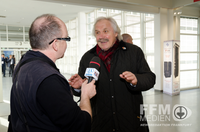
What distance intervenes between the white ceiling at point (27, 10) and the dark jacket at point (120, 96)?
23.2ft

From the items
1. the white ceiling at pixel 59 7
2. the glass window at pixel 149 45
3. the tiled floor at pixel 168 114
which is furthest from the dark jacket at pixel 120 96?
the glass window at pixel 149 45

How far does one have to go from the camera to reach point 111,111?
1.65m

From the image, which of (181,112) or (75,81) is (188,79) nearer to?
(181,112)

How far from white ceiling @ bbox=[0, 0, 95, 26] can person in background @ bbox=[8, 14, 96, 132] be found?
7462 millimetres

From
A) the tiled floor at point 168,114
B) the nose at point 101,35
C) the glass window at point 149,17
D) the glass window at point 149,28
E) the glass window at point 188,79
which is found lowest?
the tiled floor at point 168,114

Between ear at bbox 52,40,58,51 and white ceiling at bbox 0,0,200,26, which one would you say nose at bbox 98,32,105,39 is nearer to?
ear at bbox 52,40,58,51

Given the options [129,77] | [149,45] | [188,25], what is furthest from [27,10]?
[129,77]

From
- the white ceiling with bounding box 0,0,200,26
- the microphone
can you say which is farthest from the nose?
the white ceiling with bounding box 0,0,200,26

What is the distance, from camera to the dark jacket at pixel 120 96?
164cm

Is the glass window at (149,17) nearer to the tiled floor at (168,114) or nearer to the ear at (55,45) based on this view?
the tiled floor at (168,114)

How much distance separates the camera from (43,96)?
0.86 meters

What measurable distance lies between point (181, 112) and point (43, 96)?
15.2 ft

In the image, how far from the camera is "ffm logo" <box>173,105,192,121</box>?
13.7ft

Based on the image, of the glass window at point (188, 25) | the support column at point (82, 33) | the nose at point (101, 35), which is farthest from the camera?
the support column at point (82, 33)
